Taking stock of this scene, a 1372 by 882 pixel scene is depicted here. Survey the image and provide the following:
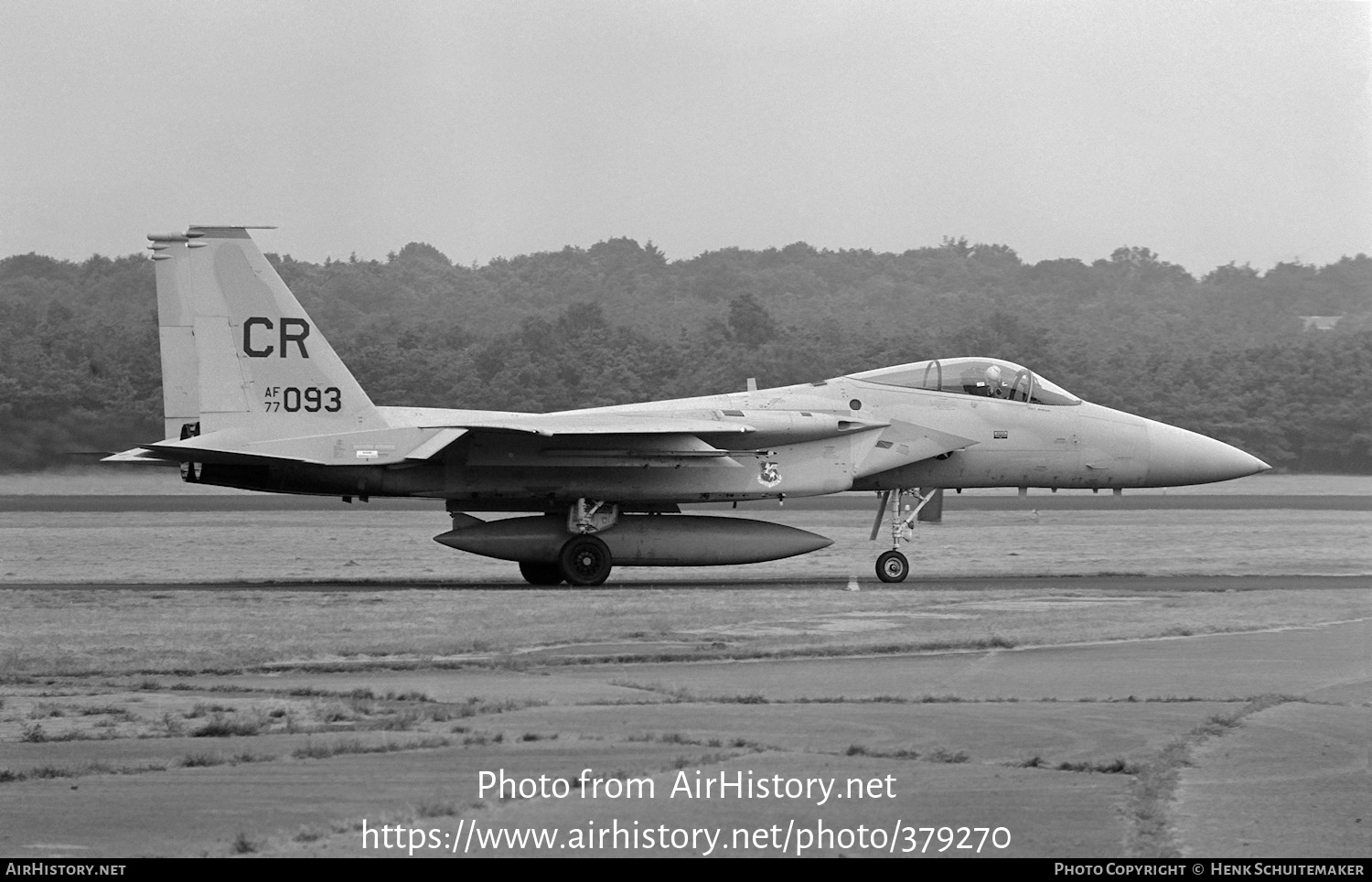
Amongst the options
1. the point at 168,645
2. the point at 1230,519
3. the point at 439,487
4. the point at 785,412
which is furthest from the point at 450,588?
the point at 1230,519

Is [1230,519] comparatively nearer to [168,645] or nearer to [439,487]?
[439,487]

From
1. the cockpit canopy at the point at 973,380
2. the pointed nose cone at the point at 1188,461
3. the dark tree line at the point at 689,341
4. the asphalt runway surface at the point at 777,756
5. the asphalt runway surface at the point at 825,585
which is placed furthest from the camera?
the dark tree line at the point at 689,341

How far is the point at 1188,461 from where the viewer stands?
69.1 ft

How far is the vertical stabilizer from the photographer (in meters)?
19.0

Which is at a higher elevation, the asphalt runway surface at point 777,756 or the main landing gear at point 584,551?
the main landing gear at point 584,551

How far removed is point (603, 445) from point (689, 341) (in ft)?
101

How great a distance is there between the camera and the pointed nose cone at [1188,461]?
21016 mm

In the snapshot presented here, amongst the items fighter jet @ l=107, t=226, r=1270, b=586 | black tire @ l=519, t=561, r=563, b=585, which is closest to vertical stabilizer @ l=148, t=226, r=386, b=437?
fighter jet @ l=107, t=226, r=1270, b=586

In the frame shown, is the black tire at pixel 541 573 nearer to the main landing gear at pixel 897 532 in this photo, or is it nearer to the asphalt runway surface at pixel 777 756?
the main landing gear at pixel 897 532

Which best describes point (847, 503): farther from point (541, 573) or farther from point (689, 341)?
point (541, 573)

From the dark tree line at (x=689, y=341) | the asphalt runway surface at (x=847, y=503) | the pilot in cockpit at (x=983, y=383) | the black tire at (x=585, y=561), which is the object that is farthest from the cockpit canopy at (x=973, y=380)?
the dark tree line at (x=689, y=341)

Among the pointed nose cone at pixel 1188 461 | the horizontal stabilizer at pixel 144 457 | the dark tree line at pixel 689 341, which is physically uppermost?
the dark tree line at pixel 689 341

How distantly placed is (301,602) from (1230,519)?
21.9 m

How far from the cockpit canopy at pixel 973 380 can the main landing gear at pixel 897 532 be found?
1.46 metres
